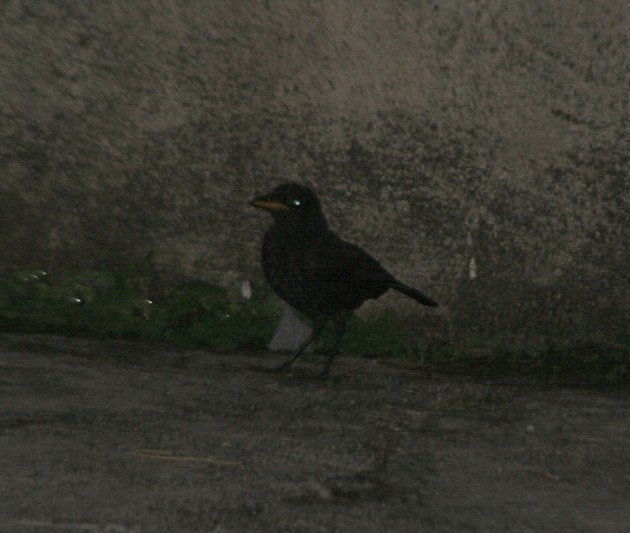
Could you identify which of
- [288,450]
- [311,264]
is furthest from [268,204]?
[288,450]

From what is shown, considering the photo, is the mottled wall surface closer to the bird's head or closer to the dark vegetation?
the dark vegetation

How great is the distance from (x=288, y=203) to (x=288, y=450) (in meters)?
1.41

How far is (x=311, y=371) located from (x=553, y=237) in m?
1.16

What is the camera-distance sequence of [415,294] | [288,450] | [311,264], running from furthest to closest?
[415,294], [311,264], [288,450]

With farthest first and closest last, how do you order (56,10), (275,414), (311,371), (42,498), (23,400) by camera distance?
(56,10) → (311,371) → (275,414) → (23,400) → (42,498)

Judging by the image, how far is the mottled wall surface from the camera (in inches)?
155

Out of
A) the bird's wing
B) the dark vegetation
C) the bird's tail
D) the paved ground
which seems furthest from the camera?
the dark vegetation

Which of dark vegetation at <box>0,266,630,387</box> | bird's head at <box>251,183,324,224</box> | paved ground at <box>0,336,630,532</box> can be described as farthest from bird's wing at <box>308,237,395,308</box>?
dark vegetation at <box>0,266,630,387</box>

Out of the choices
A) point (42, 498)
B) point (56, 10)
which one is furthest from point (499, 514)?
point (56, 10)

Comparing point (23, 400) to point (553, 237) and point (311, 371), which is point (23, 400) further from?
point (553, 237)

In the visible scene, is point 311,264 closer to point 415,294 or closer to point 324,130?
point 415,294

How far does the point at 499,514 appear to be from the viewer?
1.90 m

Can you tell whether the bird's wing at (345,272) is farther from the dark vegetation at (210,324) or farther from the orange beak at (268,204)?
the dark vegetation at (210,324)

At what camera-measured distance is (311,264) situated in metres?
3.48
